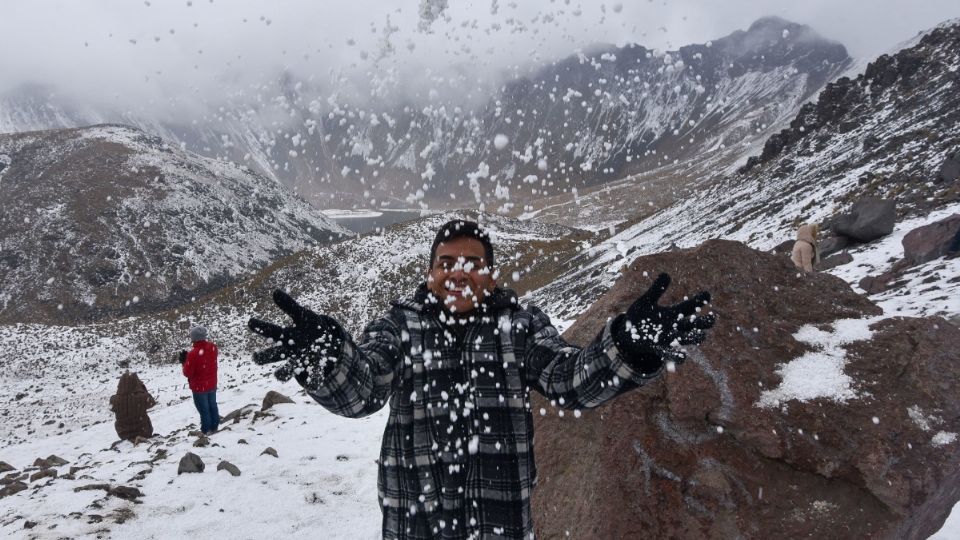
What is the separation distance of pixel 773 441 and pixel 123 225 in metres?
→ 52.3

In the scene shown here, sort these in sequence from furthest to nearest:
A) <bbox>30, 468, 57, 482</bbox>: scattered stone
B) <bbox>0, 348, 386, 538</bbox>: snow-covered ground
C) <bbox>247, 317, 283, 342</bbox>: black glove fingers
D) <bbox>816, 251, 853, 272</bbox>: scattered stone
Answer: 1. <bbox>816, 251, 853, 272</bbox>: scattered stone
2. <bbox>30, 468, 57, 482</bbox>: scattered stone
3. <bbox>0, 348, 386, 538</bbox>: snow-covered ground
4. <bbox>247, 317, 283, 342</bbox>: black glove fingers

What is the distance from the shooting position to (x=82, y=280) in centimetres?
3894

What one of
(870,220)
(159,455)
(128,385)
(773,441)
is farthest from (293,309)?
(870,220)

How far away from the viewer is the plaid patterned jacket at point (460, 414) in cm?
248

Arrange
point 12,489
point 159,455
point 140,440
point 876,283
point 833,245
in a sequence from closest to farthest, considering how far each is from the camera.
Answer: point 12,489
point 159,455
point 140,440
point 876,283
point 833,245

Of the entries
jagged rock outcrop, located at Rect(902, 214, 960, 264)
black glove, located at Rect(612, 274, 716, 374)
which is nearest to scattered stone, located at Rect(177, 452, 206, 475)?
black glove, located at Rect(612, 274, 716, 374)

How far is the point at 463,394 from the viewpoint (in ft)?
8.28

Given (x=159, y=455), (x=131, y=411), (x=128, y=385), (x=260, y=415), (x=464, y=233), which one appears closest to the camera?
(x=464, y=233)

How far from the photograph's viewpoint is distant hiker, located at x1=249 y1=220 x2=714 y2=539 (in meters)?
2.45

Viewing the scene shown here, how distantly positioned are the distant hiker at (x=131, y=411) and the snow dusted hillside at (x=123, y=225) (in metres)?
30.7

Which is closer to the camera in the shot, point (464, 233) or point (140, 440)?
point (464, 233)

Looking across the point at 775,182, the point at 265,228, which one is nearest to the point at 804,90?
the point at 775,182

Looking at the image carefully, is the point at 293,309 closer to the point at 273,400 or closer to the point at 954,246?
the point at 273,400

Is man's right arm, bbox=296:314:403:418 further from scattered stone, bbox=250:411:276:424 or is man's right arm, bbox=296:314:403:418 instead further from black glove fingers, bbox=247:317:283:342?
scattered stone, bbox=250:411:276:424
